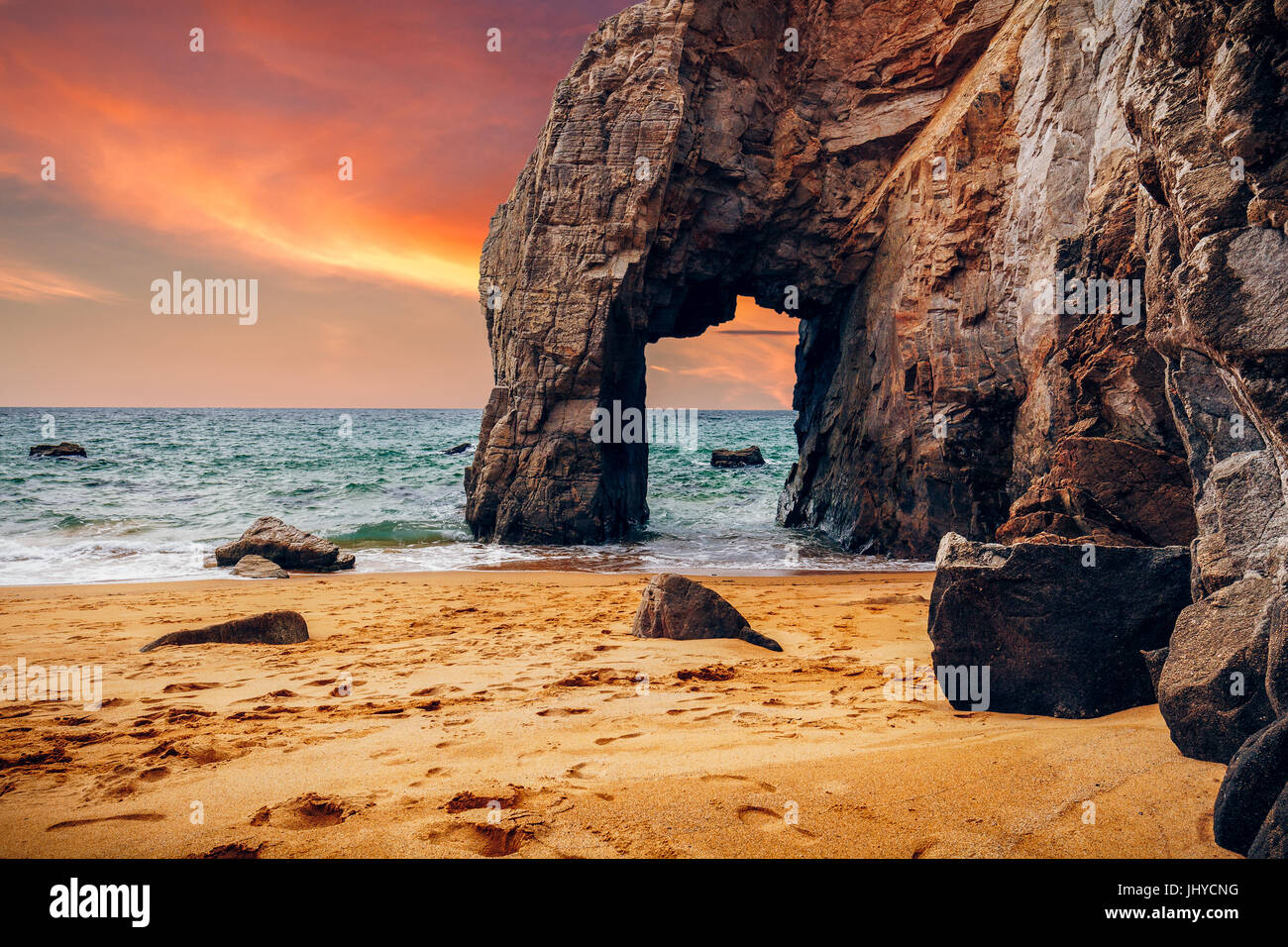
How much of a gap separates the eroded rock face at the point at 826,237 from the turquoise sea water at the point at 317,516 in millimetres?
1746

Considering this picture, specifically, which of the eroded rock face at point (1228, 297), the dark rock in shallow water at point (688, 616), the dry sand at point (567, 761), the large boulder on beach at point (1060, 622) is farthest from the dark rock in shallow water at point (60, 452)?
the eroded rock face at point (1228, 297)

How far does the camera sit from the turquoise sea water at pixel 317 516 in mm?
Answer: 13219

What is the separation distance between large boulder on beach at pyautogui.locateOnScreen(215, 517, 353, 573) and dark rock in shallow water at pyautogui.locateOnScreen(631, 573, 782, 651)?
781 centimetres

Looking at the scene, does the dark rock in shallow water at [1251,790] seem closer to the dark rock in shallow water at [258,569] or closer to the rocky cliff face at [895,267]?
the rocky cliff face at [895,267]

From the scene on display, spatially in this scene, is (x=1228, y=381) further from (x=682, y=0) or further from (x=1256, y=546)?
(x=682, y=0)

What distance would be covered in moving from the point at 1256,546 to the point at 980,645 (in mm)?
1413

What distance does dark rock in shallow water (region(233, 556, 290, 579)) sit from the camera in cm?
1124

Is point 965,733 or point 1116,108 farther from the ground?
point 1116,108

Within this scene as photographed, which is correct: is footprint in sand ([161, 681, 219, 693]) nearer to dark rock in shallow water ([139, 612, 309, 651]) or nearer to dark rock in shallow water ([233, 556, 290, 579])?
dark rock in shallow water ([139, 612, 309, 651])

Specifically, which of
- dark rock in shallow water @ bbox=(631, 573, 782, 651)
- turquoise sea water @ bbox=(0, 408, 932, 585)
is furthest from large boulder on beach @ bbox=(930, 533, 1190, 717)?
turquoise sea water @ bbox=(0, 408, 932, 585)

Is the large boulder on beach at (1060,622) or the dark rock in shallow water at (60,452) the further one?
the dark rock in shallow water at (60,452)

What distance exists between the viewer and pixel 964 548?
443 cm

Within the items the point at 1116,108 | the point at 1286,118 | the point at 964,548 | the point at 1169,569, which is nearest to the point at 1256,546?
the point at 1169,569

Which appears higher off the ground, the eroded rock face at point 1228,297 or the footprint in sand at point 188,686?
the eroded rock face at point 1228,297
